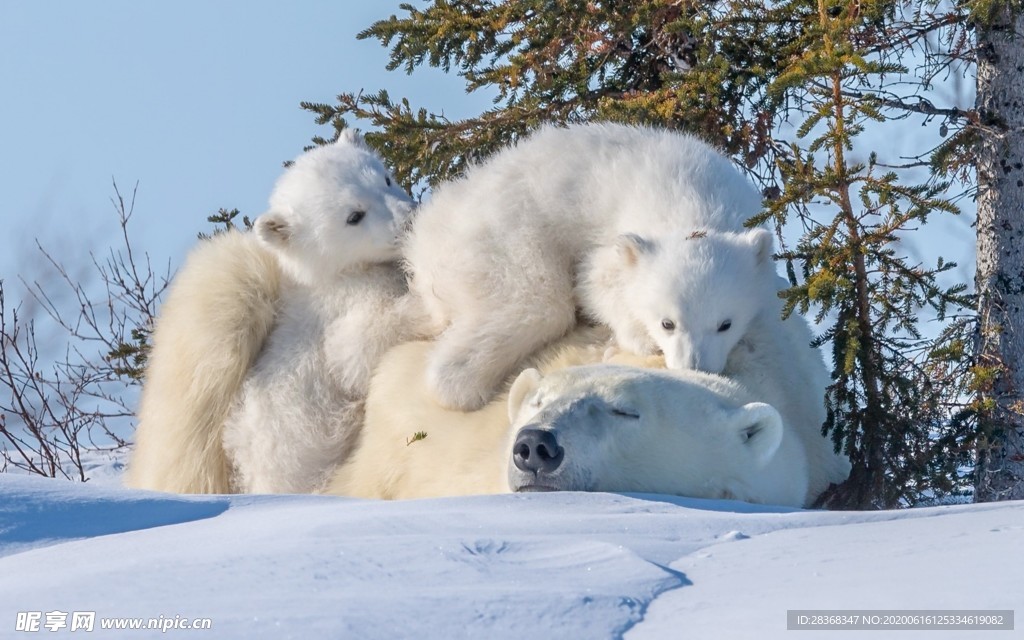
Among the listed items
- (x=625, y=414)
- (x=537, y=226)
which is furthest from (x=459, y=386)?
(x=625, y=414)

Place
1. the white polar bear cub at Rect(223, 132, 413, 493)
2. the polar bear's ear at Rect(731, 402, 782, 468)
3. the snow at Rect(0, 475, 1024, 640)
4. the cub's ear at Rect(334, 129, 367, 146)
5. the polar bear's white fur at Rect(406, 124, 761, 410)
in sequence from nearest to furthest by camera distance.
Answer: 1. the snow at Rect(0, 475, 1024, 640)
2. the polar bear's ear at Rect(731, 402, 782, 468)
3. the polar bear's white fur at Rect(406, 124, 761, 410)
4. the white polar bear cub at Rect(223, 132, 413, 493)
5. the cub's ear at Rect(334, 129, 367, 146)

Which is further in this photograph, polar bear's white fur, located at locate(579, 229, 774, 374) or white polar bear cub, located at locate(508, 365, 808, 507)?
polar bear's white fur, located at locate(579, 229, 774, 374)

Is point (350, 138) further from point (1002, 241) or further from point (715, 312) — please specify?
point (1002, 241)

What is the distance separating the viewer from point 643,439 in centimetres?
365

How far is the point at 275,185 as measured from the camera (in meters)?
5.68

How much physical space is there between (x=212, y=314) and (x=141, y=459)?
2.48ft

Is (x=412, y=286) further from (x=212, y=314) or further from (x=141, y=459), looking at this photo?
(x=141, y=459)

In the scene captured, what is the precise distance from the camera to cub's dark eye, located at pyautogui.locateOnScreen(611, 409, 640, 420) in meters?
3.63

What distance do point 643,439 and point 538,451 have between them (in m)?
0.40

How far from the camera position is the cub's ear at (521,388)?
4.00 metres

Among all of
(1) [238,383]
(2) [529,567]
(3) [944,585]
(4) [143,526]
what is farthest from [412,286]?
(3) [944,585]

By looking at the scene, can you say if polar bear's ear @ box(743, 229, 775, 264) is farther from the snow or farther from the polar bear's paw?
the snow

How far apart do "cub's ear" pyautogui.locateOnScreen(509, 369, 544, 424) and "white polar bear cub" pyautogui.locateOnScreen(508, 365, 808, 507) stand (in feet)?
0.04

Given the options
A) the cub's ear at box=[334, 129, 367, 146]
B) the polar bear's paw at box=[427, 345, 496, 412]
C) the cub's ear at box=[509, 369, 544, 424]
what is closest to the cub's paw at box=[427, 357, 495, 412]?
the polar bear's paw at box=[427, 345, 496, 412]
